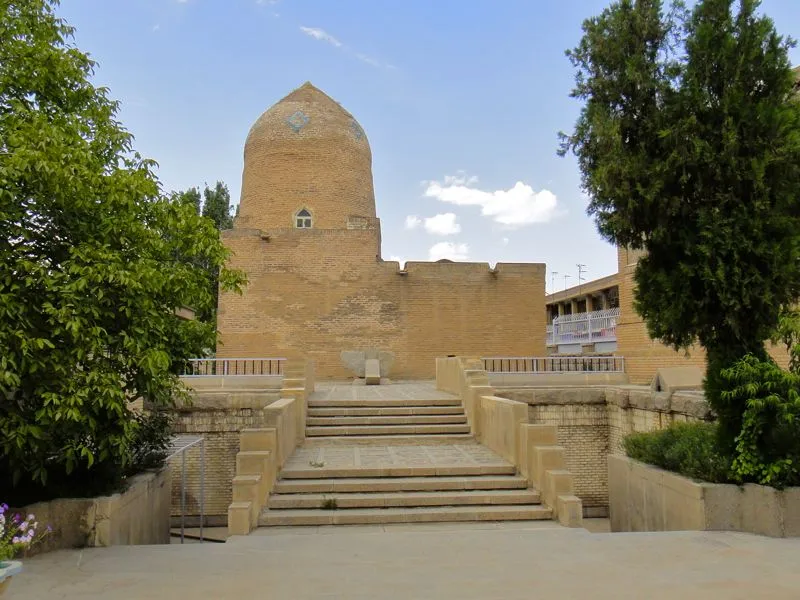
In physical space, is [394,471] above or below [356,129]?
below

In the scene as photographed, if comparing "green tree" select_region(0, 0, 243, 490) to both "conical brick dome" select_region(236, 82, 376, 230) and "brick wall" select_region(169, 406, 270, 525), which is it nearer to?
"brick wall" select_region(169, 406, 270, 525)

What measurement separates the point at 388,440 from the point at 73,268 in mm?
6020

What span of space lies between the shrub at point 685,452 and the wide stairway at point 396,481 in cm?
133

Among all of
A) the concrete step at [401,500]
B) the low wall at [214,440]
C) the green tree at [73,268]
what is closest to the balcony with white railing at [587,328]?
the low wall at [214,440]

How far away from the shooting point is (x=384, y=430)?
10156mm

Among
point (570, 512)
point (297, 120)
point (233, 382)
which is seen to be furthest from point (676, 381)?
point (297, 120)

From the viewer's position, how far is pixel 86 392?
15.8ft

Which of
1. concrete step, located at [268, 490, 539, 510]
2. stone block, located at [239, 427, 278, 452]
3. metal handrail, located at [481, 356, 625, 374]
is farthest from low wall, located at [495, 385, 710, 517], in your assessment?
stone block, located at [239, 427, 278, 452]

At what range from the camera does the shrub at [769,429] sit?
570cm

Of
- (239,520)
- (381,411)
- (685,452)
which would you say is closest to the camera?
(239,520)

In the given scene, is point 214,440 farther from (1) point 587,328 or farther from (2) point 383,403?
(1) point 587,328

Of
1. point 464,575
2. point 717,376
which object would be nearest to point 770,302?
point 717,376

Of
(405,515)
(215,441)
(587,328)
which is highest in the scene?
(587,328)

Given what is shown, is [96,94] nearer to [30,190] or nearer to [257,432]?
[30,190]
